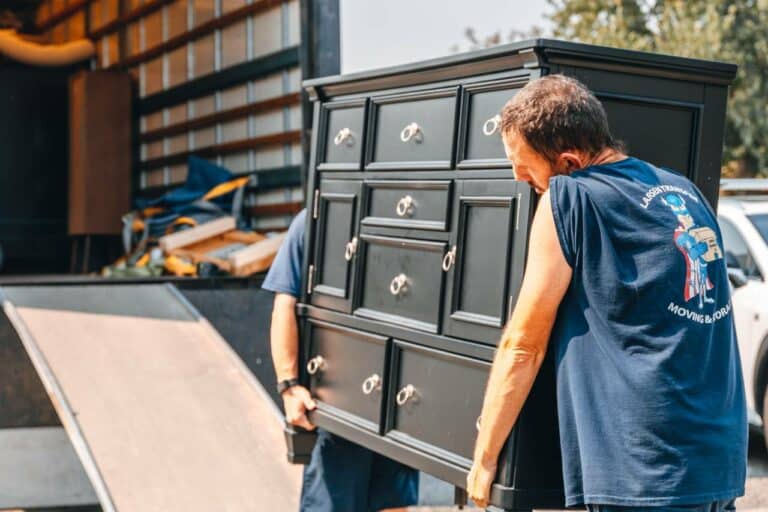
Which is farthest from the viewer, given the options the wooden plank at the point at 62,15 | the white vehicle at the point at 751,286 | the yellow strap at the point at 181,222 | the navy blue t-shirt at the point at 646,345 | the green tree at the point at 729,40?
the green tree at the point at 729,40

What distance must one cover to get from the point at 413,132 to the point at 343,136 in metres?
0.41

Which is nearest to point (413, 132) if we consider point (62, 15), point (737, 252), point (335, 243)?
point (335, 243)

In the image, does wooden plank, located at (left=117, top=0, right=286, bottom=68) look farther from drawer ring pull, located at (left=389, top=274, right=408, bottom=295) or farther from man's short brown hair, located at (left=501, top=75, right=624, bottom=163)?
man's short brown hair, located at (left=501, top=75, right=624, bottom=163)

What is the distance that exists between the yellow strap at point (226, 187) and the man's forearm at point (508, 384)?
21.4 feet

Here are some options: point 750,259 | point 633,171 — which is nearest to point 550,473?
point 633,171

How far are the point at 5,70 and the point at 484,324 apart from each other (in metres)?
10.4

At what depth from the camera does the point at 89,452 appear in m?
5.55

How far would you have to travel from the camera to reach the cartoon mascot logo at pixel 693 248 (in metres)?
2.61

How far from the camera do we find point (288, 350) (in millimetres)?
3971

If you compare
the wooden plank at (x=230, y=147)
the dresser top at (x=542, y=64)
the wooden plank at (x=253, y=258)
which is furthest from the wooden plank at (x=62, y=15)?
Answer: the dresser top at (x=542, y=64)

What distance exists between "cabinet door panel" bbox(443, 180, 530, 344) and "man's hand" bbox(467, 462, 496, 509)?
34 cm

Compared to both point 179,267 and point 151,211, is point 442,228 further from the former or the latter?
point 151,211

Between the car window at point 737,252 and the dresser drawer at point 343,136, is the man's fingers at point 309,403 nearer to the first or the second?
the dresser drawer at point 343,136

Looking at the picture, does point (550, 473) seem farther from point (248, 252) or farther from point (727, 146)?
point (727, 146)
